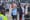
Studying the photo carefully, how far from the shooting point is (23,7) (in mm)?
634

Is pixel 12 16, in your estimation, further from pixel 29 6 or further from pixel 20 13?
pixel 29 6

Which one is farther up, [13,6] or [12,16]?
[13,6]

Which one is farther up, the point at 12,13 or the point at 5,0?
the point at 5,0

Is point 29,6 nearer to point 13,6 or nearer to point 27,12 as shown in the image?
point 27,12

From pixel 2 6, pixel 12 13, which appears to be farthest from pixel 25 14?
pixel 2 6

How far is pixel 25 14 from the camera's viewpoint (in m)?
0.63

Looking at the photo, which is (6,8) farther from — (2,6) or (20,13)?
(20,13)

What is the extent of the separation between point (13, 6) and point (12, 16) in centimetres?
11

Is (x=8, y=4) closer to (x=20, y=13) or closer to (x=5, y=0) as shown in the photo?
(x=5, y=0)

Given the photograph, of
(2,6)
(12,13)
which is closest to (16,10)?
(12,13)

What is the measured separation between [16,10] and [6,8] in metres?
0.11

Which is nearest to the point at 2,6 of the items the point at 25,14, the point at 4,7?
the point at 4,7

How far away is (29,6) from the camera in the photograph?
2.08 feet

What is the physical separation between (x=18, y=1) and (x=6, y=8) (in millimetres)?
152
